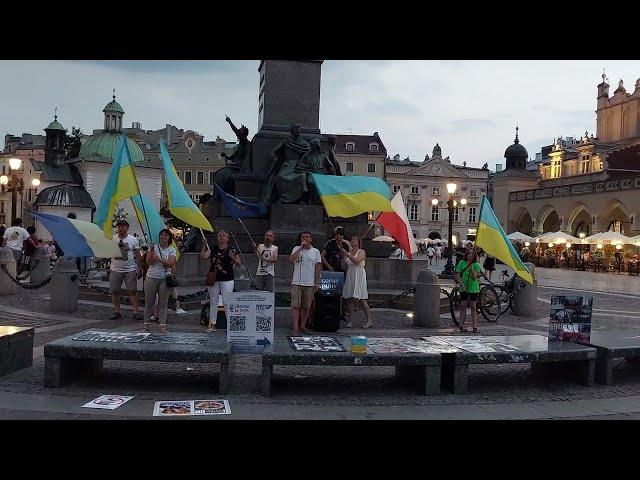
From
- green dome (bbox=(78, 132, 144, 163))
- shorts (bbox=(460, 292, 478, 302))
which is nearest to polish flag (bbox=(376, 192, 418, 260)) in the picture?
shorts (bbox=(460, 292, 478, 302))

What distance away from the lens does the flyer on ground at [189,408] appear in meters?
5.98

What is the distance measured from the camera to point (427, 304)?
39.6 ft

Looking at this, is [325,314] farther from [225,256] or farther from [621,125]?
[621,125]

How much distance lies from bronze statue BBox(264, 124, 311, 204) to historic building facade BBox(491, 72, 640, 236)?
1503 inches

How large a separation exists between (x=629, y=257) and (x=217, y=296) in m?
39.5

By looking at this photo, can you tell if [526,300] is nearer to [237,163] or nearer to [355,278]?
[355,278]

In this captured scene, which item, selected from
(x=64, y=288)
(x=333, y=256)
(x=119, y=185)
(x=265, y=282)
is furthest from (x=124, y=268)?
(x=333, y=256)

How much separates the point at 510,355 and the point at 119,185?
22.9ft

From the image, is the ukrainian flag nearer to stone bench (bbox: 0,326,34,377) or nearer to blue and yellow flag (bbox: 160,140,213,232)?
blue and yellow flag (bbox: 160,140,213,232)

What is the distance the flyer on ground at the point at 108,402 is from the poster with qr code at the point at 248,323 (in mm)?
1327

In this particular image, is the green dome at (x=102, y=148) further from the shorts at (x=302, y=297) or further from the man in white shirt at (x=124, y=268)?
the shorts at (x=302, y=297)

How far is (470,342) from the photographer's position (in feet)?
25.7

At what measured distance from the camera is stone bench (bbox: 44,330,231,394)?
6566 mm
